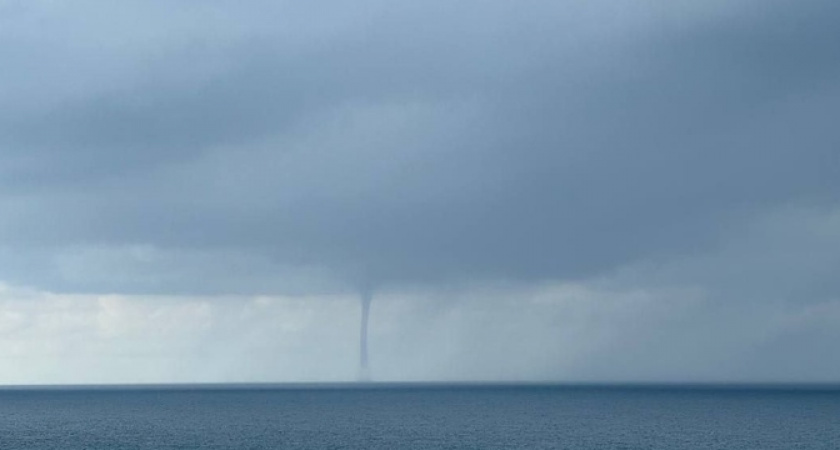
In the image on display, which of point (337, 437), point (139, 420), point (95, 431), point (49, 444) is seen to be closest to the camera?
point (49, 444)

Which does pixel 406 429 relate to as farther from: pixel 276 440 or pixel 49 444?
pixel 49 444

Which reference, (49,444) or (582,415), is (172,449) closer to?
(49,444)

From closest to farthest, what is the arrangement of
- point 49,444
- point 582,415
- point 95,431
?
1. point 49,444
2. point 95,431
3. point 582,415

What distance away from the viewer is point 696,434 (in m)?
138

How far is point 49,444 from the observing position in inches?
4771

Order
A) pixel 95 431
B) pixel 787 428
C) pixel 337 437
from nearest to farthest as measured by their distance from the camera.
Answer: pixel 337 437 < pixel 95 431 < pixel 787 428

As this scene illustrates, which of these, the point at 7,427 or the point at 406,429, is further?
the point at 7,427

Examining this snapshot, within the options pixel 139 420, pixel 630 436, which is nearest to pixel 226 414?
pixel 139 420

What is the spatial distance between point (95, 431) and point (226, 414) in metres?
55.5

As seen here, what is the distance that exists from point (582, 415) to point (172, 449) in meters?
96.9

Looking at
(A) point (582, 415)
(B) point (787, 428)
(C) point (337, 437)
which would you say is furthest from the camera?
(A) point (582, 415)

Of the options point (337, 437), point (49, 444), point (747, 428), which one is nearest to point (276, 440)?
point (337, 437)

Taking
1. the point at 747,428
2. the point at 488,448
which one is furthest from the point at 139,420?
the point at 747,428

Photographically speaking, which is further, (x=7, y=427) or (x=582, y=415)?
(x=582, y=415)
